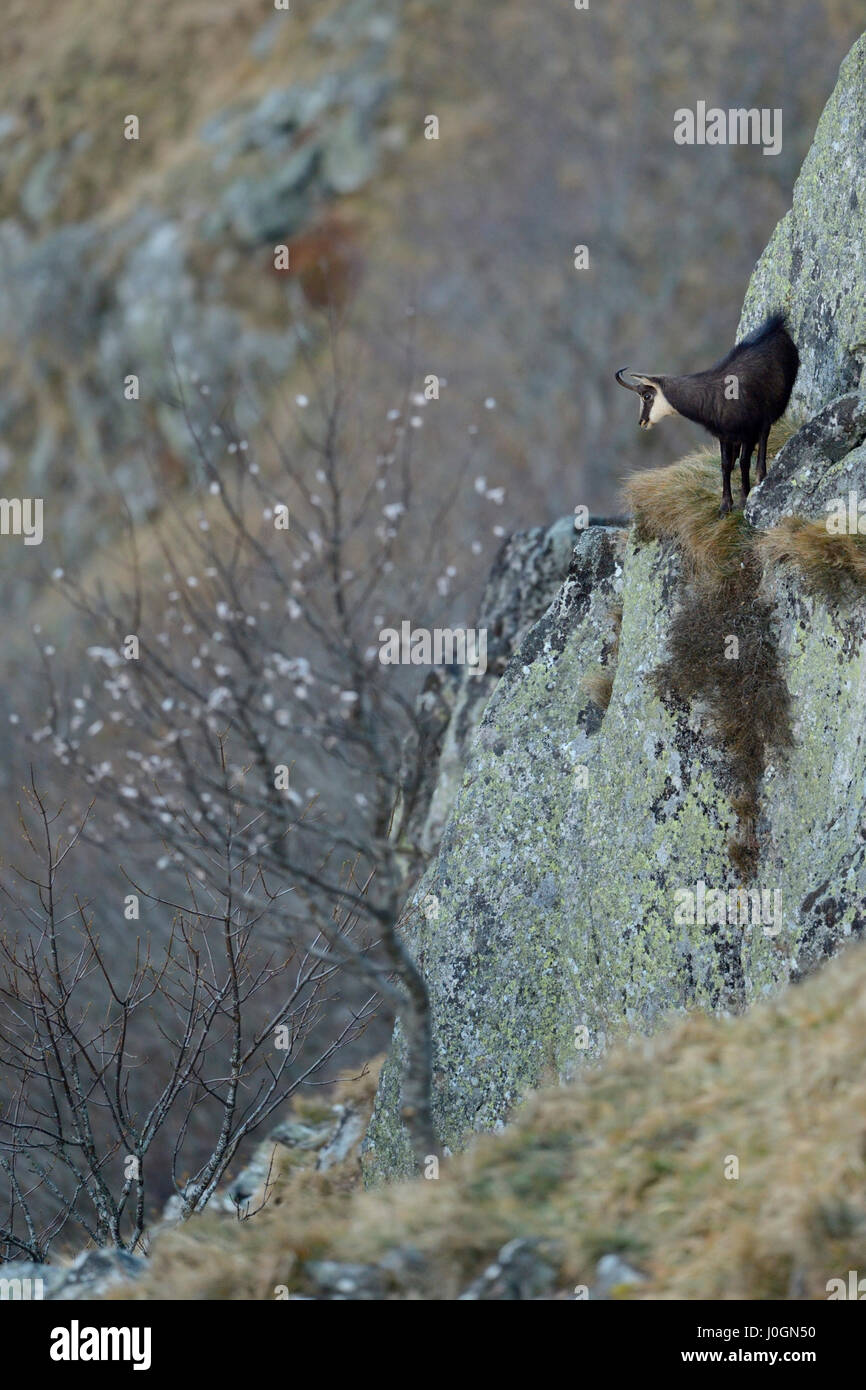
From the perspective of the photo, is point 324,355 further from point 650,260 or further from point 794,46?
point 794,46

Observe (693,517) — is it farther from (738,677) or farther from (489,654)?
(489,654)

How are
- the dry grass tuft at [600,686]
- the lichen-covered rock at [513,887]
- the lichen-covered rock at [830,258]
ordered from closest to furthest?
the lichen-covered rock at [830,258] → the lichen-covered rock at [513,887] → the dry grass tuft at [600,686]

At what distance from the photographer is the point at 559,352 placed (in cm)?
5078

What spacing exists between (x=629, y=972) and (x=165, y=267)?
53971 millimetres

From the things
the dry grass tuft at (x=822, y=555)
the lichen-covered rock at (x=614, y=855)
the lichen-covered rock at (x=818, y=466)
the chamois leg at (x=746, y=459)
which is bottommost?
the lichen-covered rock at (x=614, y=855)

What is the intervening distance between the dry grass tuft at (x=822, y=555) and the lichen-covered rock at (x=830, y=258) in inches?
59.6

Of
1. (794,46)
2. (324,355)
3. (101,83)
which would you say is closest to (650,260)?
(794,46)

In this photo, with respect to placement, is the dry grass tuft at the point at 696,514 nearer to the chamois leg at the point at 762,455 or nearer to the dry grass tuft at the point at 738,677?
the dry grass tuft at the point at 738,677

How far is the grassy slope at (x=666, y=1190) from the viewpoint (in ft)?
17.4

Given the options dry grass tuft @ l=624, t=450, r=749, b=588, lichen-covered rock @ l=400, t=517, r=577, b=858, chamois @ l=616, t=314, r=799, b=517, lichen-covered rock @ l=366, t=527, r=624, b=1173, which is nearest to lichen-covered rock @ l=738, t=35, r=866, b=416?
chamois @ l=616, t=314, r=799, b=517

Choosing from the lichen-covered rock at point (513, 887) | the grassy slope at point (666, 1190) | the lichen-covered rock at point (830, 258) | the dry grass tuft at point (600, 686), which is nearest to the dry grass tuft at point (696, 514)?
the lichen-covered rock at point (830, 258)

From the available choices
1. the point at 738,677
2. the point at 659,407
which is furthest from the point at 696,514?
the point at 738,677

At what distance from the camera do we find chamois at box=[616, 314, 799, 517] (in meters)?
9.55

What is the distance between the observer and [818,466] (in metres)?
8.91
